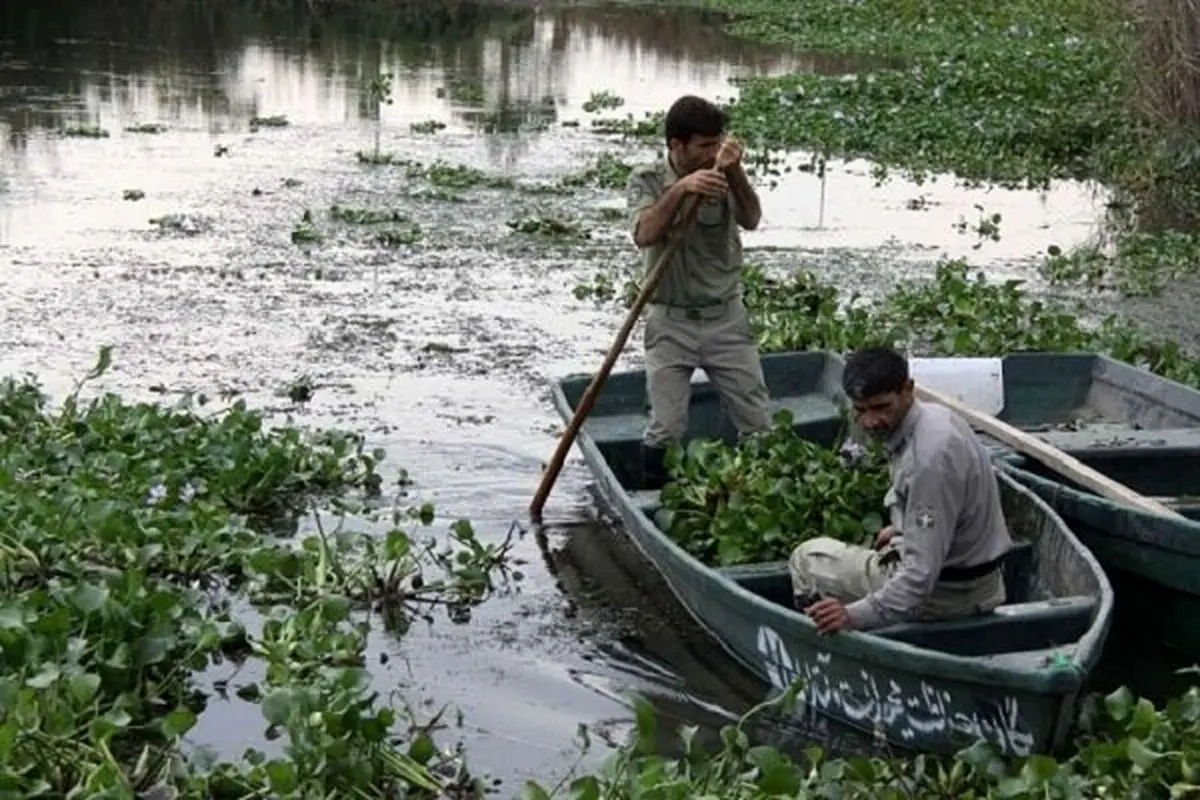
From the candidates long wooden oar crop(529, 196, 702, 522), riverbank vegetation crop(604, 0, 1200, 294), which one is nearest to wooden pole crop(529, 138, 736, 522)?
long wooden oar crop(529, 196, 702, 522)

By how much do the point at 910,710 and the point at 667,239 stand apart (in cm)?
259

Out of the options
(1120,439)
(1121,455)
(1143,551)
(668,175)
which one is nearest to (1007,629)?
(1143,551)

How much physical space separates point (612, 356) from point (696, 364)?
1.20 feet

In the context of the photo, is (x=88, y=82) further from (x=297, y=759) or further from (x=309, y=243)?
(x=297, y=759)

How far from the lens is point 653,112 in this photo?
23.5 metres

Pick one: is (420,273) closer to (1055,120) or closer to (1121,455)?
(1121,455)

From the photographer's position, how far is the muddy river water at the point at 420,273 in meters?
6.79

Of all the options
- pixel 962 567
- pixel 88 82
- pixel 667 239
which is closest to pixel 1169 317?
pixel 667 239

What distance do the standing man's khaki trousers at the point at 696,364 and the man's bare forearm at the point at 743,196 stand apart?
435 millimetres

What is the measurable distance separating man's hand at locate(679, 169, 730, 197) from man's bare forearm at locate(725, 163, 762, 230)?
10 cm

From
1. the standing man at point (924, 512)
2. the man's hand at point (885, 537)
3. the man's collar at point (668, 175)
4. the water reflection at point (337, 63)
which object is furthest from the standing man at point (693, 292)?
the water reflection at point (337, 63)

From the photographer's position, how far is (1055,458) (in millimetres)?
6984

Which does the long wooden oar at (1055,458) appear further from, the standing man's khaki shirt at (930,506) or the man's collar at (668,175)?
the man's collar at (668,175)

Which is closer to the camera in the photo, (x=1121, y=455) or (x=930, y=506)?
(x=930, y=506)
